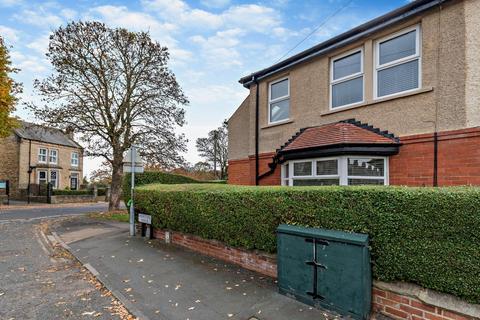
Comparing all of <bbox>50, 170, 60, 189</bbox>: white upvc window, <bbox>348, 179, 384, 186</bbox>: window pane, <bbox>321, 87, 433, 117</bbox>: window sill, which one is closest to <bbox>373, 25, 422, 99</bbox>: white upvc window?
<bbox>321, 87, 433, 117</bbox>: window sill

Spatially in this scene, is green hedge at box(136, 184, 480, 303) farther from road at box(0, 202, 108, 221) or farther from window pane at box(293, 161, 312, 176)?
road at box(0, 202, 108, 221)

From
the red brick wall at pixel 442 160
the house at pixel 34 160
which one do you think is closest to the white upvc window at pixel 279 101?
the red brick wall at pixel 442 160

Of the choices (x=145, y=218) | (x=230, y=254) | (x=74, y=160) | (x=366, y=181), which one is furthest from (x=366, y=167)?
(x=74, y=160)

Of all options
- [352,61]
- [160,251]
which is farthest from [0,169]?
[352,61]

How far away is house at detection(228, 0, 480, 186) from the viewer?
546 cm

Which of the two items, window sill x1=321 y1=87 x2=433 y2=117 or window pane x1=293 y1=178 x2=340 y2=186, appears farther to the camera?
window pane x1=293 y1=178 x2=340 y2=186

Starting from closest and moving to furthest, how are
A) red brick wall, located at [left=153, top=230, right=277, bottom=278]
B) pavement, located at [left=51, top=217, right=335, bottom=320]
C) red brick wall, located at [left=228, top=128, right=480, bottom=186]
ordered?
pavement, located at [left=51, top=217, right=335, bottom=320], red brick wall, located at [left=153, top=230, right=277, bottom=278], red brick wall, located at [left=228, top=128, right=480, bottom=186]

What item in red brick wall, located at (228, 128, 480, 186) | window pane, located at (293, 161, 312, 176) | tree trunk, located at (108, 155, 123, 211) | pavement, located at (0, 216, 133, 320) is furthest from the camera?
tree trunk, located at (108, 155, 123, 211)

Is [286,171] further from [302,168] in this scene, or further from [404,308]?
[404,308]

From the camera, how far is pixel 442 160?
18.5 feet

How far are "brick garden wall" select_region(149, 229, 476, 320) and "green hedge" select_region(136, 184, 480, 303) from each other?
0.21 m

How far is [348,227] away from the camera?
3.82 m

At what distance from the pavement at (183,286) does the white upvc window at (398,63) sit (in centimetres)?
521

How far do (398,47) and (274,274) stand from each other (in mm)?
5875
